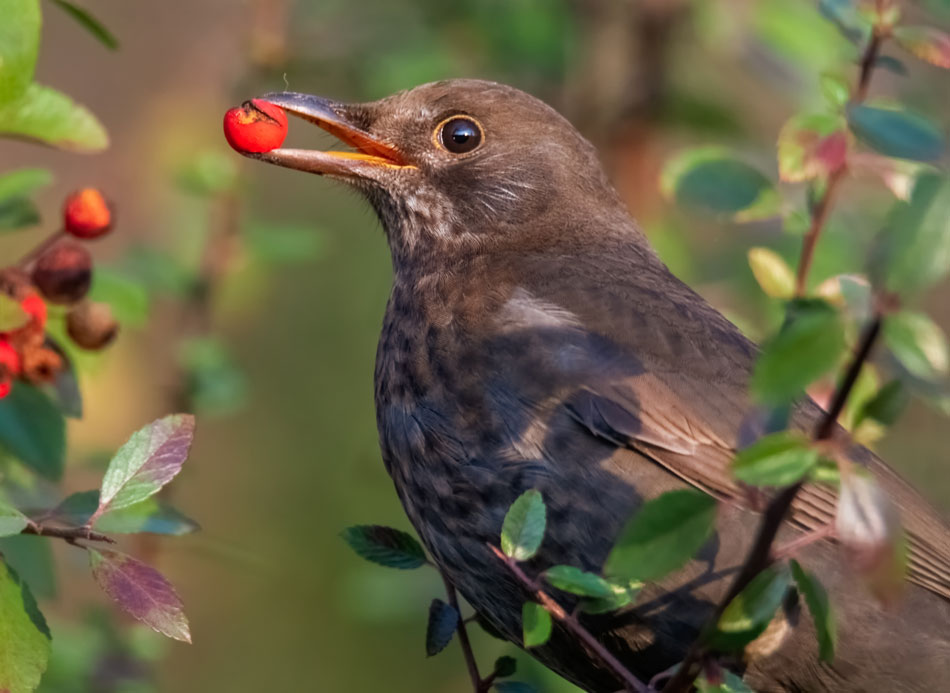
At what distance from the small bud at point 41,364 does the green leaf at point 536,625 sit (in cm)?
119

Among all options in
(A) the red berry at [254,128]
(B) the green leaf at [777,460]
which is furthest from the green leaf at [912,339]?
(A) the red berry at [254,128]

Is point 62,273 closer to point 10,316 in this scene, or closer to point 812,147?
point 10,316

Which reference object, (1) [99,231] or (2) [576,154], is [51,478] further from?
(2) [576,154]

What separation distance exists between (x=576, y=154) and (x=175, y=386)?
146 centimetres

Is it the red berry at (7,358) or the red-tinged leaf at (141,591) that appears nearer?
the red-tinged leaf at (141,591)

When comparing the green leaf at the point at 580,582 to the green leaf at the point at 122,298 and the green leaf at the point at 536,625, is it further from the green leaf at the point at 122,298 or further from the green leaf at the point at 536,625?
the green leaf at the point at 122,298

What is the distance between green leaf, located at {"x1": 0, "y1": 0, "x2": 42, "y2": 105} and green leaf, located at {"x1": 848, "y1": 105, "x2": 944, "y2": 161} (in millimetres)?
1410

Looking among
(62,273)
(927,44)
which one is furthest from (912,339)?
(62,273)

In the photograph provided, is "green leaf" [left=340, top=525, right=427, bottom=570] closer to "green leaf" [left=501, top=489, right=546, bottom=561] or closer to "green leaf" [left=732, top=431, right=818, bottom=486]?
"green leaf" [left=501, top=489, right=546, bottom=561]

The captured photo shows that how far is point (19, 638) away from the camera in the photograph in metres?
2.39

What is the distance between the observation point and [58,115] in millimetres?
2938

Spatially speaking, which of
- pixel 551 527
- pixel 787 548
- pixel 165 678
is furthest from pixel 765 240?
pixel 165 678

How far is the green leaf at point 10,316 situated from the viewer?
257cm

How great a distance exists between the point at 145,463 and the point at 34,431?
682mm
